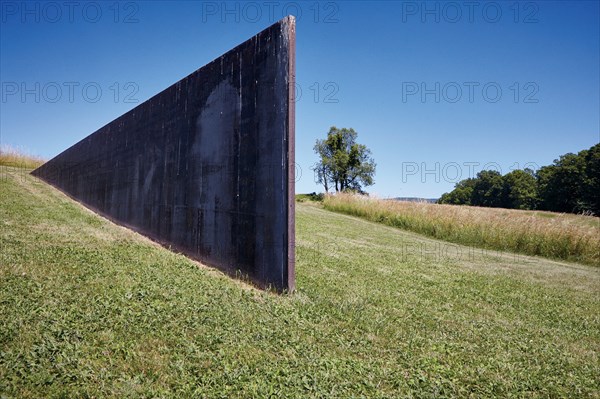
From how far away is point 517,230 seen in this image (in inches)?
483

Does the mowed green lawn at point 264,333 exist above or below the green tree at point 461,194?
below

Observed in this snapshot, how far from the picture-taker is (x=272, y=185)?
477cm

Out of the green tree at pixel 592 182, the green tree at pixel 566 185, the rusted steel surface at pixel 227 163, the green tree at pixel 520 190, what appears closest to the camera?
the rusted steel surface at pixel 227 163

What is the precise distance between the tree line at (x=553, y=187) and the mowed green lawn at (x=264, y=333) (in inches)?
1295

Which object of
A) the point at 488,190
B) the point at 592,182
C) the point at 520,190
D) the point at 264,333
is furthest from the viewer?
the point at 488,190

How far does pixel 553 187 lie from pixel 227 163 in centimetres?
6186

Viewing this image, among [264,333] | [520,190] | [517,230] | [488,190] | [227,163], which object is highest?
[488,190]

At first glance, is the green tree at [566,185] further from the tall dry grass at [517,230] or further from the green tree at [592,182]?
the tall dry grass at [517,230]

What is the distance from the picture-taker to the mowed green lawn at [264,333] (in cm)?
250

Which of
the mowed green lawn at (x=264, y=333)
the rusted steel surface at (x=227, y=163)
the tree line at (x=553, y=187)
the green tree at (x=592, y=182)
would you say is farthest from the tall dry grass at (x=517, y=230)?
the green tree at (x=592, y=182)

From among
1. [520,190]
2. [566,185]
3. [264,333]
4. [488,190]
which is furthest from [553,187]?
[264,333]

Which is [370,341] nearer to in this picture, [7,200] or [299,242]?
[299,242]

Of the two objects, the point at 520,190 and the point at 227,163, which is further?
the point at 520,190

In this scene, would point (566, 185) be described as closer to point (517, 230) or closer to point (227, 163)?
point (517, 230)
